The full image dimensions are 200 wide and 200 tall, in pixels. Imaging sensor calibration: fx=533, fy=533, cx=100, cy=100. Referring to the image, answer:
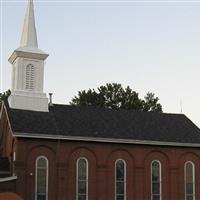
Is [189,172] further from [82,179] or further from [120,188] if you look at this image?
[82,179]

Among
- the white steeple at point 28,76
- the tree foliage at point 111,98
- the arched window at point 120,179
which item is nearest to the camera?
the arched window at point 120,179

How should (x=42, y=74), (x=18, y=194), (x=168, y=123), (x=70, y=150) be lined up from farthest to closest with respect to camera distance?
(x=168, y=123) → (x=42, y=74) → (x=70, y=150) → (x=18, y=194)

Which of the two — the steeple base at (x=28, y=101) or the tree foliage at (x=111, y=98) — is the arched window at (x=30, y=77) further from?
the tree foliage at (x=111, y=98)

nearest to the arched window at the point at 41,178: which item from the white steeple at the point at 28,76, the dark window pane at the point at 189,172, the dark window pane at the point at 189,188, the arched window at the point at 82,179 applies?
the arched window at the point at 82,179

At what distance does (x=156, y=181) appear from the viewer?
50.1 metres

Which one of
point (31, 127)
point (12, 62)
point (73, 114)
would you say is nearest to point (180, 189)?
point (73, 114)

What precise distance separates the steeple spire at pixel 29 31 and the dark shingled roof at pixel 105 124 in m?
6.52

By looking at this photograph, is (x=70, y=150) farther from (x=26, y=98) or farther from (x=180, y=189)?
(x=180, y=189)

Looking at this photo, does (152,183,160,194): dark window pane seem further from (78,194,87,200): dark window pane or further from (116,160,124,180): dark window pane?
(78,194,87,200): dark window pane

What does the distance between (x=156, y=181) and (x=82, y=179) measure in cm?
743

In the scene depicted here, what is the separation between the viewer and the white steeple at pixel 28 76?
4909 centimetres

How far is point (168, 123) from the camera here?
54.8 m

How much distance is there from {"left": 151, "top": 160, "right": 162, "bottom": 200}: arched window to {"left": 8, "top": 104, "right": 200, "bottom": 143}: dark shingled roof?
2450 millimetres

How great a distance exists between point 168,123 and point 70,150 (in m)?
12.5
